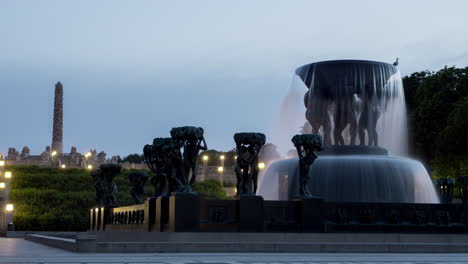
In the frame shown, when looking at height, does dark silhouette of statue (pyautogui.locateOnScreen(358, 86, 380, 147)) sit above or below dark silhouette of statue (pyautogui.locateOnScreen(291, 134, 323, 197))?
above

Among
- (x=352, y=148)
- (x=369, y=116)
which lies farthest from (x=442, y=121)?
(x=352, y=148)

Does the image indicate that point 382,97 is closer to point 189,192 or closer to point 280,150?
point 280,150

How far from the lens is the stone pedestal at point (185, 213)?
72.3 feet

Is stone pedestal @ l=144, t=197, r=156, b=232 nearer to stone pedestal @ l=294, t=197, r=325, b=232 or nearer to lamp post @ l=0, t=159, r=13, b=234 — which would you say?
stone pedestal @ l=294, t=197, r=325, b=232

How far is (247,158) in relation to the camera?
24188mm

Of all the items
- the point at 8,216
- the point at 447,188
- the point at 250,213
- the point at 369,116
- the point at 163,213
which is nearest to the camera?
the point at 250,213

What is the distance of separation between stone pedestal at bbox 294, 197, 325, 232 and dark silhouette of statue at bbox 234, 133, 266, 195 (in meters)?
1.69

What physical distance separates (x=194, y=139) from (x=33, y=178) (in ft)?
182

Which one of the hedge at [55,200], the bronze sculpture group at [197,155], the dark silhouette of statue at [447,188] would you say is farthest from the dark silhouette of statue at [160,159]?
the hedge at [55,200]

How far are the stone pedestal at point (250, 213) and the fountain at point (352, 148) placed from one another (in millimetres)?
6291

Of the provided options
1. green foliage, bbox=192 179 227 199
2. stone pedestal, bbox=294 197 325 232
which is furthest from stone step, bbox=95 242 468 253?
green foliage, bbox=192 179 227 199

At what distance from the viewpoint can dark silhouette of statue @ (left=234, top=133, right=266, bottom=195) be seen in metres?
24.0

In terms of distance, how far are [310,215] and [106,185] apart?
17.1m

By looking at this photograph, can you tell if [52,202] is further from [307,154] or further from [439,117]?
[307,154]
